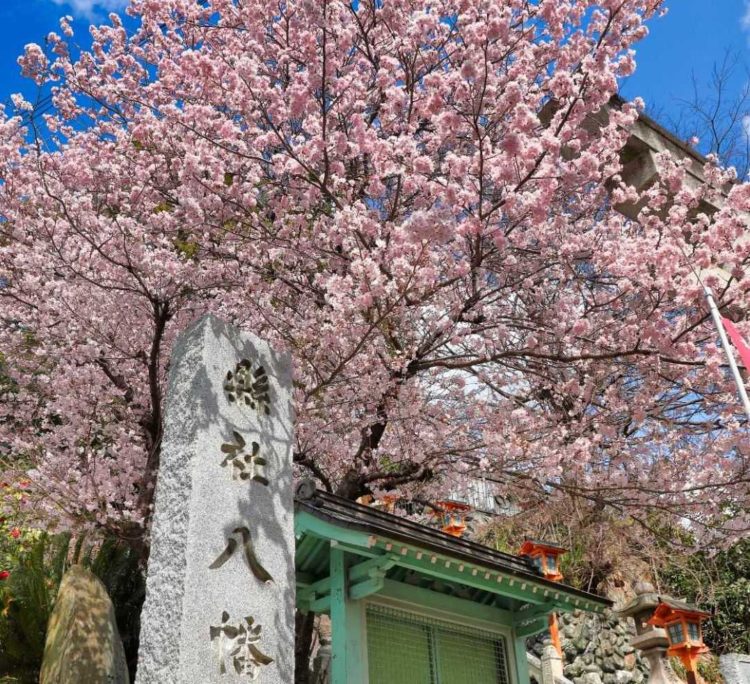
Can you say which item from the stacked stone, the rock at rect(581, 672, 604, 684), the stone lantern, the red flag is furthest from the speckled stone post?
the rock at rect(581, 672, 604, 684)

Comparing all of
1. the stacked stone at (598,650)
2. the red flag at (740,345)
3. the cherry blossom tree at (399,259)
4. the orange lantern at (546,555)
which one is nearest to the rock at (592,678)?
the stacked stone at (598,650)

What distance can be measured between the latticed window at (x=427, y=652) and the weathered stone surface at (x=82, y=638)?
10.2 feet

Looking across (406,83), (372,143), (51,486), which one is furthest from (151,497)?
(406,83)

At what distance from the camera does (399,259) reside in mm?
6570

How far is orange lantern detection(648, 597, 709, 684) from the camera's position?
10062mm

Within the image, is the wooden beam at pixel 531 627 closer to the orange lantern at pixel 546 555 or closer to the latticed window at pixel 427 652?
the latticed window at pixel 427 652

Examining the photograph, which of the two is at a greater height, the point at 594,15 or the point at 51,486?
Answer: the point at 594,15

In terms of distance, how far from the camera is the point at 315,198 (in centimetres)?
801

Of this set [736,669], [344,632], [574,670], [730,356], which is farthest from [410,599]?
[574,670]

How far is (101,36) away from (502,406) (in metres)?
9.22

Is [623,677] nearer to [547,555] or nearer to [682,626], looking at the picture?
[547,555]

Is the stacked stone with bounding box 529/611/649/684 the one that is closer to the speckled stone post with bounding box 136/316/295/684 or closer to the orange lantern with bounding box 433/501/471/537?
the orange lantern with bounding box 433/501/471/537

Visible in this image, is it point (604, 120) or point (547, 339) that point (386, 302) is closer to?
point (547, 339)

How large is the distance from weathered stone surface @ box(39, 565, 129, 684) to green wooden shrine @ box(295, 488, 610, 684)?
7.43 ft
